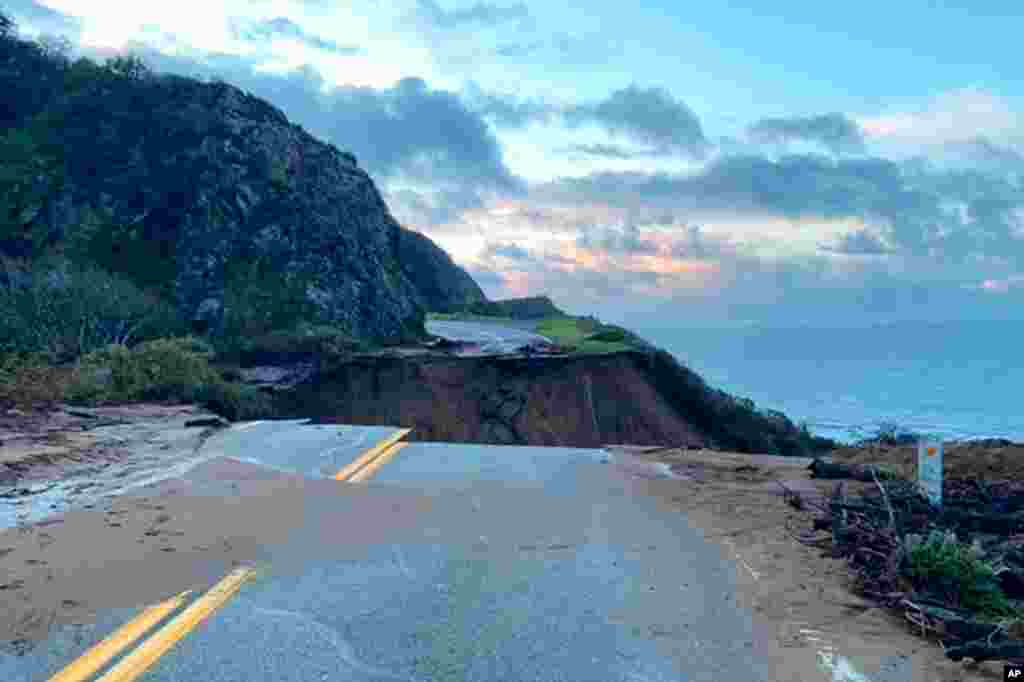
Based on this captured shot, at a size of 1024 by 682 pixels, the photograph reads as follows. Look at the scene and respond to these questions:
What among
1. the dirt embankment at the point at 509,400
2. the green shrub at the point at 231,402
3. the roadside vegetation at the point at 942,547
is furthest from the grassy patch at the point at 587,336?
the roadside vegetation at the point at 942,547

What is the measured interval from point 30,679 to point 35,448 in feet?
28.0

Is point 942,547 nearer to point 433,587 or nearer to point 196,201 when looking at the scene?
point 433,587

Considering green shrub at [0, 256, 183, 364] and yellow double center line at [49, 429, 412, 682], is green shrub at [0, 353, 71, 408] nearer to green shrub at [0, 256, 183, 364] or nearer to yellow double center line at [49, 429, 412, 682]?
green shrub at [0, 256, 183, 364]

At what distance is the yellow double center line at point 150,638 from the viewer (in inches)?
198

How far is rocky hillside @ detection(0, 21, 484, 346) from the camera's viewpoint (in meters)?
41.0

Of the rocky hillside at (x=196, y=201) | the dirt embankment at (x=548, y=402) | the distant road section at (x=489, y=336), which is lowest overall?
the dirt embankment at (x=548, y=402)

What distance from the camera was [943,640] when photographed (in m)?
6.35

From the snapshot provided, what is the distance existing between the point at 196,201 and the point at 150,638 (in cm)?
3998

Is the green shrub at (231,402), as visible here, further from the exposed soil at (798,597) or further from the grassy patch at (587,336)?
the grassy patch at (587,336)

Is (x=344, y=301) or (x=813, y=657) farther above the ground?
(x=344, y=301)

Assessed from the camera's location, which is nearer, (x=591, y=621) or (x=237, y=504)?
(x=591, y=621)

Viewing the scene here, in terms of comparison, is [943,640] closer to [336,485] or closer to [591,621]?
[591,621]

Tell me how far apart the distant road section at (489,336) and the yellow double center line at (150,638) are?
34.9 m

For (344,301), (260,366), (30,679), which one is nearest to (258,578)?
(30,679)
